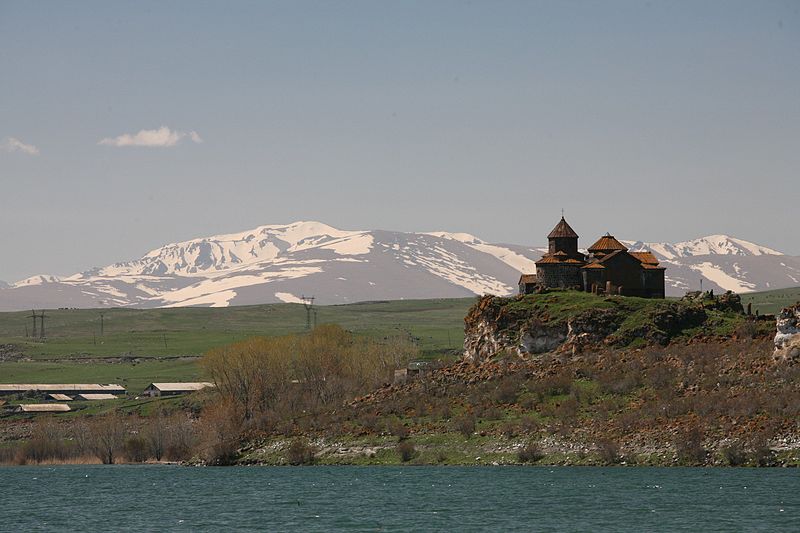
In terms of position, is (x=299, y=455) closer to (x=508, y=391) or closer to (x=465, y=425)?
(x=465, y=425)

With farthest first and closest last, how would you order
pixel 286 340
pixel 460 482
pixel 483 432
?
pixel 286 340
pixel 483 432
pixel 460 482

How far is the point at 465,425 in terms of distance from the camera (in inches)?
5069

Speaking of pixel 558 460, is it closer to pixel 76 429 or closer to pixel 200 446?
pixel 200 446

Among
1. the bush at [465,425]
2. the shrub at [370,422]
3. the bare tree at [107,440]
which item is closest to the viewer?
the bush at [465,425]

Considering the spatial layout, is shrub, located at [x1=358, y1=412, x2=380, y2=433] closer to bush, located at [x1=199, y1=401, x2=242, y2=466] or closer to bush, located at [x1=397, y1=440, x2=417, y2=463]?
bush, located at [x1=397, y1=440, x2=417, y2=463]

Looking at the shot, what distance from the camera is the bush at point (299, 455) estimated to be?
438 ft

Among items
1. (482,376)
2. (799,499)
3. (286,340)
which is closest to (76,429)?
(286,340)

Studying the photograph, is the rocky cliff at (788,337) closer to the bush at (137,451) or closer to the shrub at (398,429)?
the shrub at (398,429)

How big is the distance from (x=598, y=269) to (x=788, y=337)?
122 ft

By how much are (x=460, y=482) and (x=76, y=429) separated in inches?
3851

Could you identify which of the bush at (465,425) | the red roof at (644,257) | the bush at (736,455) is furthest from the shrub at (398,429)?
the red roof at (644,257)

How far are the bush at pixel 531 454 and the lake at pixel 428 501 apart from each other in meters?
2.57

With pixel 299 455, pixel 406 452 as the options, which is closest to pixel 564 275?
pixel 406 452

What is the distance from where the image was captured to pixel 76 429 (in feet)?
611
